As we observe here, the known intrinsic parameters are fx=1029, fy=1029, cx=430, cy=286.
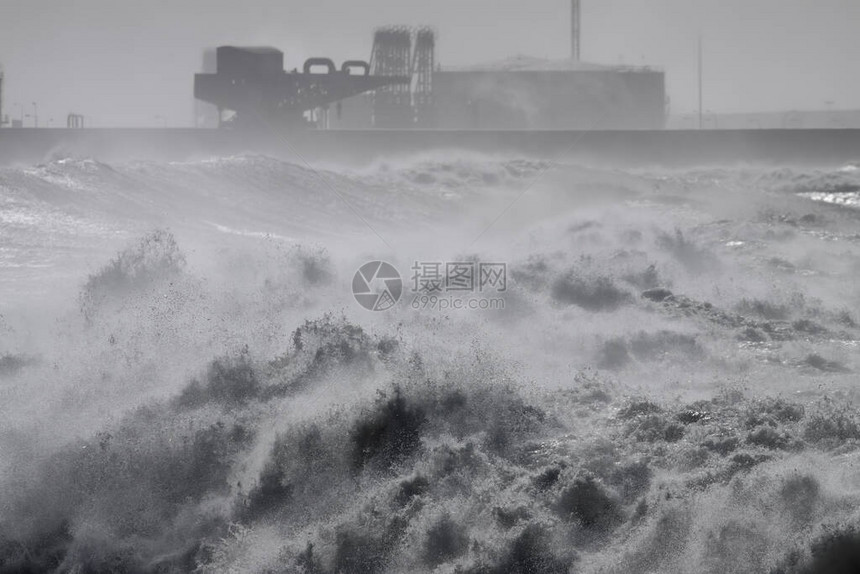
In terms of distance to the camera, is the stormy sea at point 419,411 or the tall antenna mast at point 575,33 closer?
the stormy sea at point 419,411

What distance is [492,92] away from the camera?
50281 mm

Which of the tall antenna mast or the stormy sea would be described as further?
the tall antenna mast

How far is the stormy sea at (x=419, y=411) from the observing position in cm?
632

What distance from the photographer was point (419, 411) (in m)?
7.77

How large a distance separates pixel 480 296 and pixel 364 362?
10.9 ft

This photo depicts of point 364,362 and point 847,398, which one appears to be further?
point 364,362

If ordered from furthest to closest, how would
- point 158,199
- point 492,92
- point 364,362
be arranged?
point 492,92 → point 158,199 → point 364,362

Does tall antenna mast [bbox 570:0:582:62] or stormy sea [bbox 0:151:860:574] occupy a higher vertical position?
tall antenna mast [bbox 570:0:582:62]

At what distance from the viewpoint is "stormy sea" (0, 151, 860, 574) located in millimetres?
6324

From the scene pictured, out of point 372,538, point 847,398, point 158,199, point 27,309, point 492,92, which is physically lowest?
point 372,538

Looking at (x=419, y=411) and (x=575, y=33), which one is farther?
(x=575, y=33)

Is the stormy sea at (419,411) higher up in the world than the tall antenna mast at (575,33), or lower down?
lower down

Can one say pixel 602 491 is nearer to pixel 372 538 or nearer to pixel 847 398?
pixel 372 538

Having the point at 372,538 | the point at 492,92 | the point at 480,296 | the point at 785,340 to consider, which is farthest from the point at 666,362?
the point at 492,92
